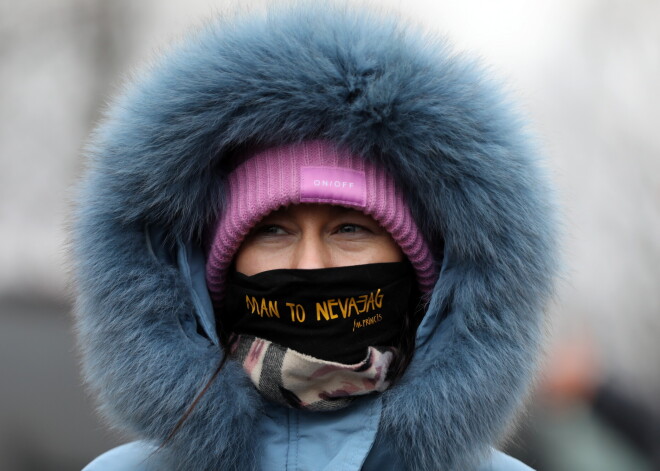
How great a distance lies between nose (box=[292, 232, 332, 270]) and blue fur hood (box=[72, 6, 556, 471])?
269mm

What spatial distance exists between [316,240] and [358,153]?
260mm

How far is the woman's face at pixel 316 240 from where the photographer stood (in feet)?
6.21

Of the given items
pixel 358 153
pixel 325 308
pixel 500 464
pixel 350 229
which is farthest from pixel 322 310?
pixel 500 464

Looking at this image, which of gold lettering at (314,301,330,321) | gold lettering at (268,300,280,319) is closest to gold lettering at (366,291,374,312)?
gold lettering at (314,301,330,321)

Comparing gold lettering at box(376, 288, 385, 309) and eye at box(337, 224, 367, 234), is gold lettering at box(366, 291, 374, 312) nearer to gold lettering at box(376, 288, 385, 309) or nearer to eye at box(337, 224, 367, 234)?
gold lettering at box(376, 288, 385, 309)

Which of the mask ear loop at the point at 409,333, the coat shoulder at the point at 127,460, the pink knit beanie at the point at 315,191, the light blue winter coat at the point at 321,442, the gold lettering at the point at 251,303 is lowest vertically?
the coat shoulder at the point at 127,460

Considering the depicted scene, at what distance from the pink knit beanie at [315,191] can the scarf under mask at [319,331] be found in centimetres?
9

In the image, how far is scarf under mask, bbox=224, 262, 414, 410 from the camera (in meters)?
1.79

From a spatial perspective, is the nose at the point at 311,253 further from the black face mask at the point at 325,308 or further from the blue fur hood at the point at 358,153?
the blue fur hood at the point at 358,153

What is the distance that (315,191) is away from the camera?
1822 mm

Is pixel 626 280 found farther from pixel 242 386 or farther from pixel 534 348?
pixel 242 386

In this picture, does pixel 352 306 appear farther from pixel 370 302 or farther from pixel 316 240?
pixel 316 240

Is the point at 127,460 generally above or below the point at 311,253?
below

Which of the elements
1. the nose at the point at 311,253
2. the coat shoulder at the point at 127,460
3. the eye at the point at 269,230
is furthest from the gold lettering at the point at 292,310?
the coat shoulder at the point at 127,460
